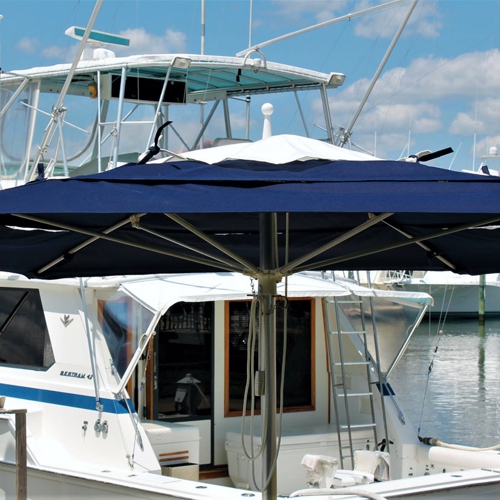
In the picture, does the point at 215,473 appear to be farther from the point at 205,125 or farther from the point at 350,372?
the point at 205,125

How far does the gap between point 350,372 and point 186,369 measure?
1600 millimetres

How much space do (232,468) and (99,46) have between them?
16.6ft

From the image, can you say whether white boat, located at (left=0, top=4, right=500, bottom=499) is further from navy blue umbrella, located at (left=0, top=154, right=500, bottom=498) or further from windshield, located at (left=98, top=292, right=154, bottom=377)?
navy blue umbrella, located at (left=0, top=154, right=500, bottom=498)

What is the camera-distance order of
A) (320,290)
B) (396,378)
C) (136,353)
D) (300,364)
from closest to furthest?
(136,353), (320,290), (300,364), (396,378)

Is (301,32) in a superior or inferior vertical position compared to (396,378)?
superior

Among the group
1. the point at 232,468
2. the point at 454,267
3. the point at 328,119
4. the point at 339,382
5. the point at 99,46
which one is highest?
the point at 99,46

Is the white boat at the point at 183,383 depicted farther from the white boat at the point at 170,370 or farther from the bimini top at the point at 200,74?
the bimini top at the point at 200,74

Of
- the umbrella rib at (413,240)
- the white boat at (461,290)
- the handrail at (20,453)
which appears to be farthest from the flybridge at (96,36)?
the white boat at (461,290)

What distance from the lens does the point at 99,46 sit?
10211 mm

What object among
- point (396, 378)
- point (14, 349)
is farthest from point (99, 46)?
point (396, 378)

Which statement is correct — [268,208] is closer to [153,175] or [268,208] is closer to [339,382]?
[153,175]

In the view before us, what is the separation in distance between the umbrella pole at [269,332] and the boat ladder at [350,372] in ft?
11.4

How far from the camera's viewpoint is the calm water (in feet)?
53.6

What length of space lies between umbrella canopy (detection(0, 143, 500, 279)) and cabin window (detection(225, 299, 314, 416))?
2.67 meters
